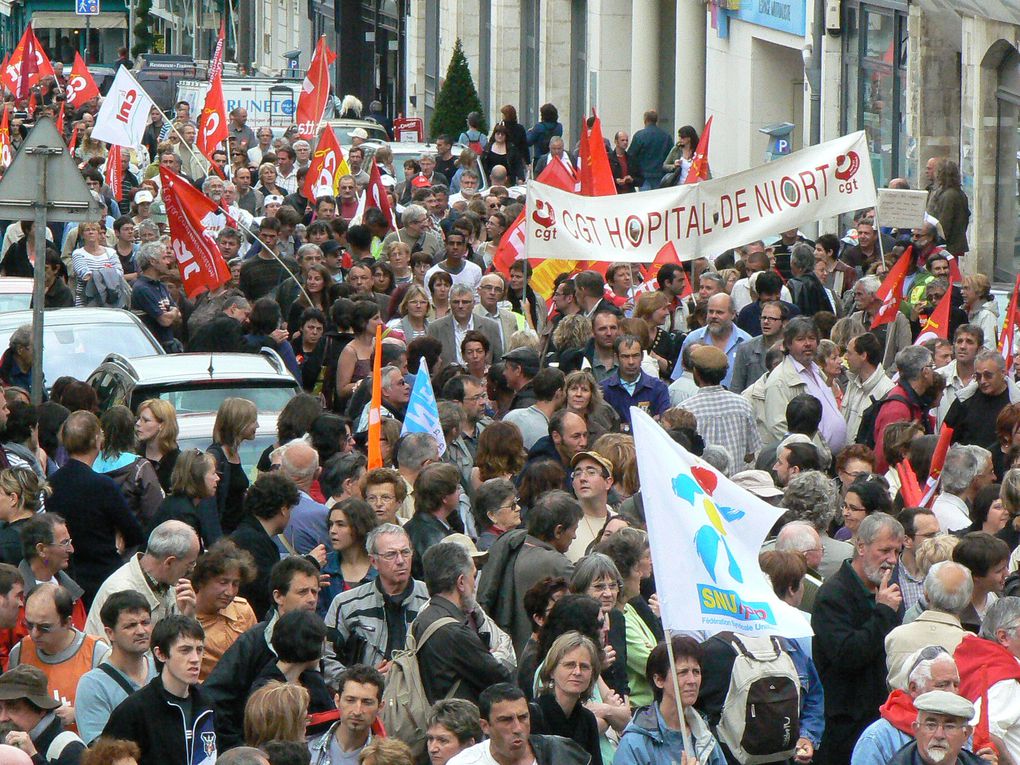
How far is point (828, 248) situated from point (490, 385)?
177 inches

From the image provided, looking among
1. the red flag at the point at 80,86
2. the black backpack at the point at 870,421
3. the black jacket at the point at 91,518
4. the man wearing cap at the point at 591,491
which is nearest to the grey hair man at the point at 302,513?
the black jacket at the point at 91,518

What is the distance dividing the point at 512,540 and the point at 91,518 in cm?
223

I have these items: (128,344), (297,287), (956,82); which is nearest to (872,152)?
(956,82)

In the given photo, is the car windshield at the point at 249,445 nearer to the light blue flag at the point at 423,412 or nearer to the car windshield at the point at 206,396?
the car windshield at the point at 206,396

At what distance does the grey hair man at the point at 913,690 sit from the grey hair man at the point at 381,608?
195 cm

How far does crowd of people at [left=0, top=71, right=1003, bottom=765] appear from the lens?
7.00 meters

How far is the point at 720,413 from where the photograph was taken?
1115 centimetres

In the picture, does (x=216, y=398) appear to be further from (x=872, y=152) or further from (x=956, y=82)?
(x=872, y=152)

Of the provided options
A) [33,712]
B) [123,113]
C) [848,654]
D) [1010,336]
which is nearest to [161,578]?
[33,712]

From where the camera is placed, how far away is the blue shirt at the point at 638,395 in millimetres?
11891

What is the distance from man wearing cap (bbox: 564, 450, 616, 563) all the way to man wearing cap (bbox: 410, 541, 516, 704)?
1418mm

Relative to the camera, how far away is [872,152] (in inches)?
959

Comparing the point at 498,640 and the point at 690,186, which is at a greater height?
the point at 690,186

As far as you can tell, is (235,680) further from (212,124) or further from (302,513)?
(212,124)
